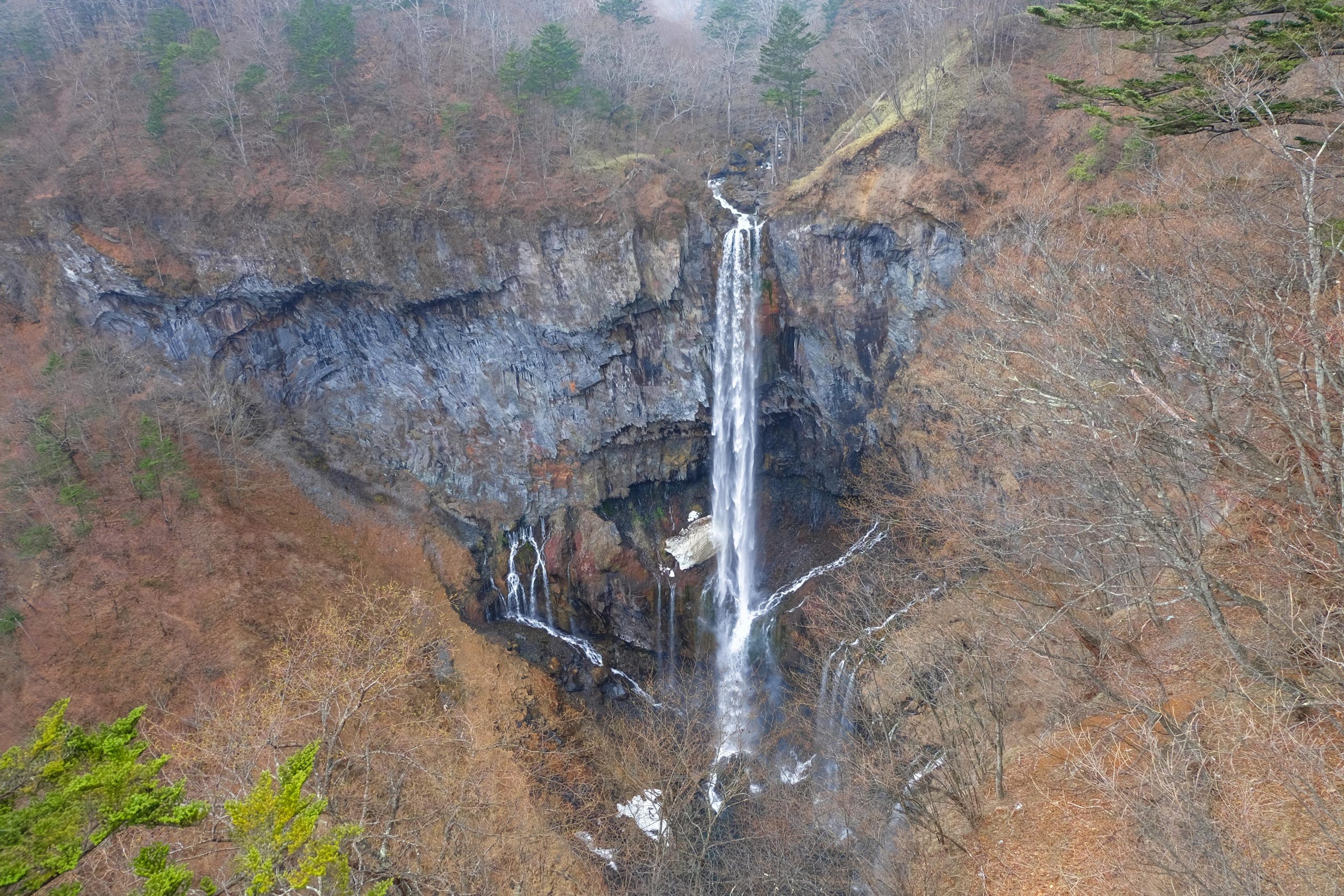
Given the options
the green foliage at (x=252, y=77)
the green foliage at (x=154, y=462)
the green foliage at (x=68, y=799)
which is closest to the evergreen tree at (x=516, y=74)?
the green foliage at (x=252, y=77)

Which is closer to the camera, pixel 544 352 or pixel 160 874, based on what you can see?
pixel 160 874

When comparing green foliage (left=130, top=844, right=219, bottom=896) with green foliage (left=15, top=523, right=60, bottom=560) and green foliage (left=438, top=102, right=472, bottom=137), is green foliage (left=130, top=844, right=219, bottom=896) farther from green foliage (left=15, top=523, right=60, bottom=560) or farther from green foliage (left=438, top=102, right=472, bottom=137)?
green foliage (left=438, top=102, right=472, bottom=137)

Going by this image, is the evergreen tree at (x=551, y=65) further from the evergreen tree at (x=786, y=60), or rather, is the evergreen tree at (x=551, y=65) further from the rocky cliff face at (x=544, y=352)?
the evergreen tree at (x=786, y=60)

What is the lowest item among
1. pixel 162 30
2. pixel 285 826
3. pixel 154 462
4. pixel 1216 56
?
pixel 154 462

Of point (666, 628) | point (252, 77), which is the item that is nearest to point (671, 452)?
point (666, 628)

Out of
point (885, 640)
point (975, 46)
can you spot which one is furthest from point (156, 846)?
point (975, 46)

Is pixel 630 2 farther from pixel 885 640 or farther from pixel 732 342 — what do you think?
pixel 885 640

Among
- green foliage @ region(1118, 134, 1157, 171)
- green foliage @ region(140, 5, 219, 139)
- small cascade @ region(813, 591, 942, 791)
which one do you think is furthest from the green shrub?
green foliage @ region(140, 5, 219, 139)

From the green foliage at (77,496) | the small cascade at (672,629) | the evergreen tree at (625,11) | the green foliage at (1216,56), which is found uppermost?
the evergreen tree at (625,11)

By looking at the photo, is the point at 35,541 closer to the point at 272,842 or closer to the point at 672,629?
the point at 272,842
